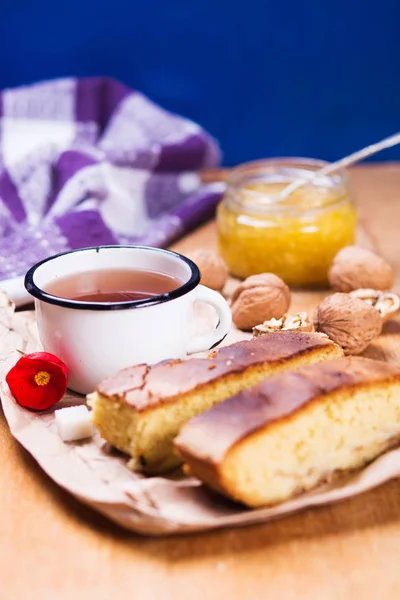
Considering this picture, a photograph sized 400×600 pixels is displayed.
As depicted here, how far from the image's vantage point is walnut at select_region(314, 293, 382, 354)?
5.03 ft

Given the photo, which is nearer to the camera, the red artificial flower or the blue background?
the red artificial flower

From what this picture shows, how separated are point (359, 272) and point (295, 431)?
790 millimetres

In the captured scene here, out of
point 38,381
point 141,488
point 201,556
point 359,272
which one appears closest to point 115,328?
point 38,381

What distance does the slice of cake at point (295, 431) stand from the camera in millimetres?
1014

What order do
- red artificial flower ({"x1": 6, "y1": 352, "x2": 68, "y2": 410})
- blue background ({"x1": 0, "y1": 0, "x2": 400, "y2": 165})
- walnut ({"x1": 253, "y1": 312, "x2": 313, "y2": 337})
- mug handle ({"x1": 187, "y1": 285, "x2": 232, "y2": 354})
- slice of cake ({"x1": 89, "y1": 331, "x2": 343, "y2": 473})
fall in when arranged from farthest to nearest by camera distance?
blue background ({"x1": 0, "y1": 0, "x2": 400, "y2": 165})
walnut ({"x1": 253, "y1": 312, "x2": 313, "y2": 337})
mug handle ({"x1": 187, "y1": 285, "x2": 232, "y2": 354})
red artificial flower ({"x1": 6, "y1": 352, "x2": 68, "y2": 410})
slice of cake ({"x1": 89, "y1": 331, "x2": 343, "y2": 473})

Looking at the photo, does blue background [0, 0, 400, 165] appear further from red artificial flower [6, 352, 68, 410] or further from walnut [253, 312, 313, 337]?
red artificial flower [6, 352, 68, 410]

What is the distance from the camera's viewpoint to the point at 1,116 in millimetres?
2730

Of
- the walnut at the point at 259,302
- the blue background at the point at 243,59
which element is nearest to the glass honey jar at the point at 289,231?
the walnut at the point at 259,302

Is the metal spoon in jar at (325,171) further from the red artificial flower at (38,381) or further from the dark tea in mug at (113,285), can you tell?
the red artificial flower at (38,381)

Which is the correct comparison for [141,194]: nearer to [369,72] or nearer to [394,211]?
[394,211]

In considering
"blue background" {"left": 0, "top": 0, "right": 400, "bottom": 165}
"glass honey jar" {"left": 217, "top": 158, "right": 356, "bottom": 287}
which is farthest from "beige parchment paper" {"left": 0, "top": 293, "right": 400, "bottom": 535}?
"blue background" {"left": 0, "top": 0, "right": 400, "bottom": 165}

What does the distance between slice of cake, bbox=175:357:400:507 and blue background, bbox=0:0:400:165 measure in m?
1.91

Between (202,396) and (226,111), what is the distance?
1987 millimetres

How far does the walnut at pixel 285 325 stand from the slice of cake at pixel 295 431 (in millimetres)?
297
